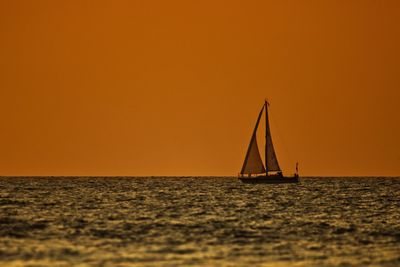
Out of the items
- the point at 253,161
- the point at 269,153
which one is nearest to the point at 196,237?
the point at 269,153

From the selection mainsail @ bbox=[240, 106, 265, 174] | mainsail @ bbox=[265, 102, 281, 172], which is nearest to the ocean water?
mainsail @ bbox=[265, 102, 281, 172]

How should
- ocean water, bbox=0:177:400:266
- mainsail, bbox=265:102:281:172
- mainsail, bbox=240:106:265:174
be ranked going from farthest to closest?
mainsail, bbox=240:106:265:174, mainsail, bbox=265:102:281:172, ocean water, bbox=0:177:400:266

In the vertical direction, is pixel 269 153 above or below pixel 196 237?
above

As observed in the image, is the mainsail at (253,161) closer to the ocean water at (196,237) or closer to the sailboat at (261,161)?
the sailboat at (261,161)

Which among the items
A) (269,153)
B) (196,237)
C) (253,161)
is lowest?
(196,237)

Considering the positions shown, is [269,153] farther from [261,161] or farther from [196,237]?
[196,237]

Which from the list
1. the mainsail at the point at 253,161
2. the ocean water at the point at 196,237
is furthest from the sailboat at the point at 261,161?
the ocean water at the point at 196,237

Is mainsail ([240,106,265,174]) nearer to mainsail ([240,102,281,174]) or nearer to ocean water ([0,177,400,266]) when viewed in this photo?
mainsail ([240,102,281,174])

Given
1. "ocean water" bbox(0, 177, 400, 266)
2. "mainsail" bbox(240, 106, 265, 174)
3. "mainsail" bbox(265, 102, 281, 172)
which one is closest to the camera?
"ocean water" bbox(0, 177, 400, 266)

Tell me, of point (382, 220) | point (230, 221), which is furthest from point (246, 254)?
point (382, 220)

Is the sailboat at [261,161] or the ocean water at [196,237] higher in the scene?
the sailboat at [261,161]

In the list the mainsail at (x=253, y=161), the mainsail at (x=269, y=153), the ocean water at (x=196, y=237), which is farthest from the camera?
the mainsail at (x=253, y=161)

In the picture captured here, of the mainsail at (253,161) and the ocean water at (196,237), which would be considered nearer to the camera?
the ocean water at (196,237)

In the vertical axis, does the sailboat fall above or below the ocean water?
above
